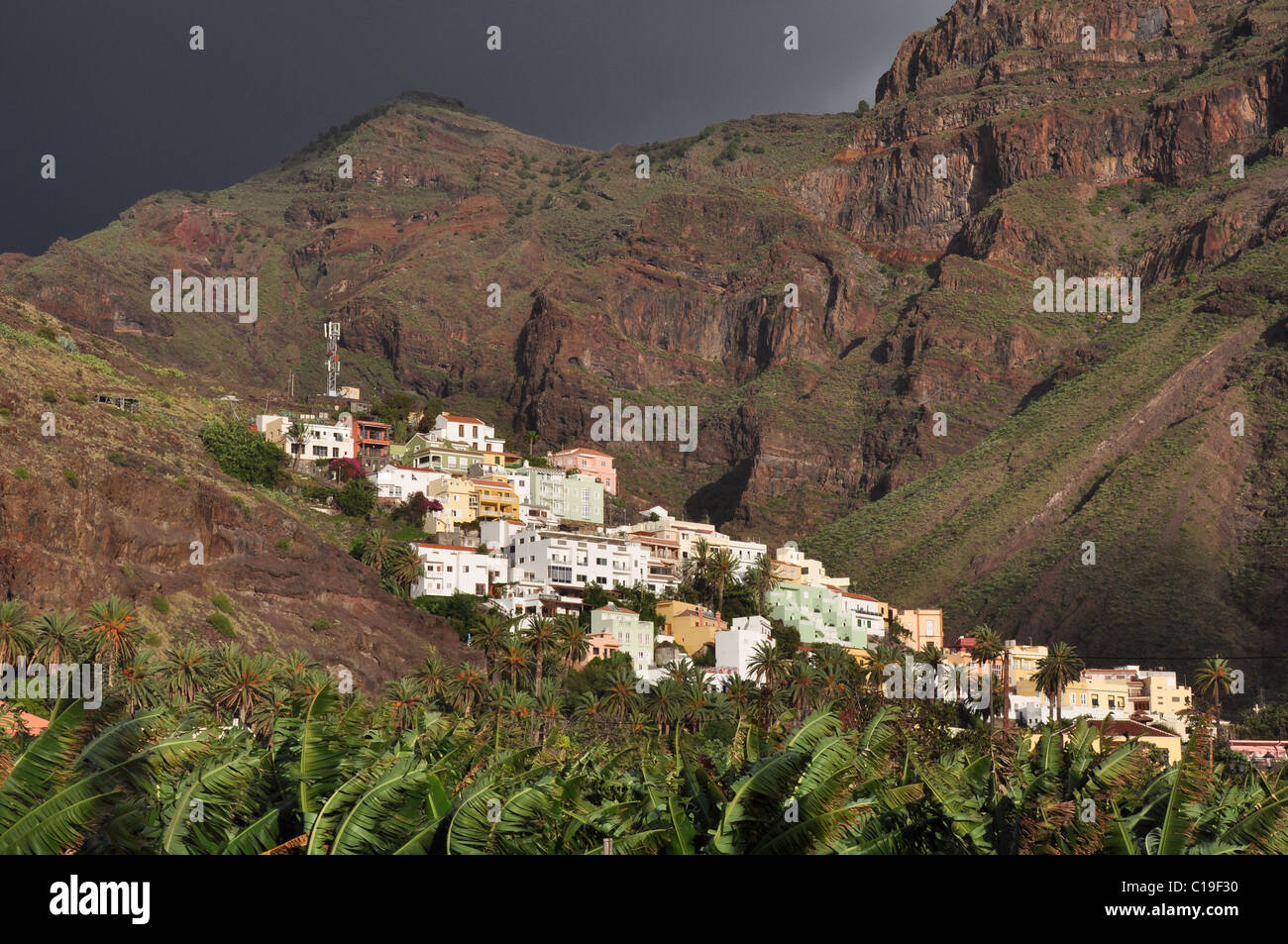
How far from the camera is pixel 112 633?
6825cm

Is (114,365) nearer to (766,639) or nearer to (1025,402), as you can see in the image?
(766,639)

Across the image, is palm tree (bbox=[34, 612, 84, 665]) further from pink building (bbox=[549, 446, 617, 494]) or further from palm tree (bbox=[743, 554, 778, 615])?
pink building (bbox=[549, 446, 617, 494])

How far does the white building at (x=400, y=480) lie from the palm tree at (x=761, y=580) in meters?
26.1

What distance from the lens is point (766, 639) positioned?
10125 cm

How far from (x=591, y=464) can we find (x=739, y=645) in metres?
55.7

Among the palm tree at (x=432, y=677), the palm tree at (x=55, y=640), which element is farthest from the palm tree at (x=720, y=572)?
the palm tree at (x=55, y=640)

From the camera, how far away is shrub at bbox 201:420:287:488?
370ft

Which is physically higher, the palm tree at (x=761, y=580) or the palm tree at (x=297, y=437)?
the palm tree at (x=297, y=437)

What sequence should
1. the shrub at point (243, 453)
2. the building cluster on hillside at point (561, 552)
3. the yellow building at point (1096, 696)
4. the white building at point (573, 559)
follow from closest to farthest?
the yellow building at point (1096, 696), the building cluster on hillside at point (561, 552), the shrub at point (243, 453), the white building at point (573, 559)

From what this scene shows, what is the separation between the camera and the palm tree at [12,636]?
64312mm

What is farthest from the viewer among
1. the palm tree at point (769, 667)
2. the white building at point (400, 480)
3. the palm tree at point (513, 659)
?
the white building at point (400, 480)

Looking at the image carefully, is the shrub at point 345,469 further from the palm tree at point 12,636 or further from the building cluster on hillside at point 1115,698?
the palm tree at point 12,636

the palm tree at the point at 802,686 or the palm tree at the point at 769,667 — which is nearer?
the palm tree at the point at 802,686

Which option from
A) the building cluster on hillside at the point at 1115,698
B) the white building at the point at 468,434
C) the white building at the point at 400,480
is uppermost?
the white building at the point at 468,434
